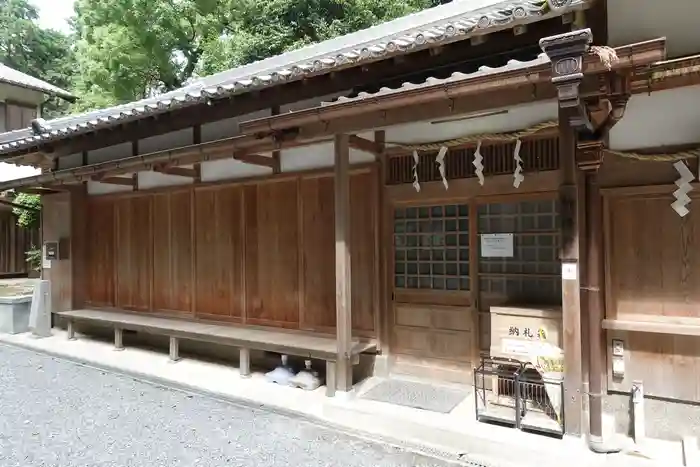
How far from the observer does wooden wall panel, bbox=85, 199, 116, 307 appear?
8.65 m

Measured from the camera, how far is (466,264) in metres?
5.26

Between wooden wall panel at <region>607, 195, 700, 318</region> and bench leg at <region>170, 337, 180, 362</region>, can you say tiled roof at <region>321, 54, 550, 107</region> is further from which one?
bench leg at <region>170, 337, 180, 362</region>

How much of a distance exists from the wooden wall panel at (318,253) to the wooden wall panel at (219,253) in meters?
1.23

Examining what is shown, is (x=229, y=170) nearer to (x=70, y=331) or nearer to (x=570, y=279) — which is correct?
(x=70, y=331)

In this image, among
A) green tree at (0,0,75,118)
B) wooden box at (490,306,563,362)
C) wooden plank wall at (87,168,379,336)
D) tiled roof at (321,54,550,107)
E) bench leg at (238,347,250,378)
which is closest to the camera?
tiled roof at (321,54,550,107)

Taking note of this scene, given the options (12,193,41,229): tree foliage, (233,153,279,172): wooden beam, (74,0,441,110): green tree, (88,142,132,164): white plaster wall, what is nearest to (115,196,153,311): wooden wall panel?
(88,142,132,164): white plaster wall

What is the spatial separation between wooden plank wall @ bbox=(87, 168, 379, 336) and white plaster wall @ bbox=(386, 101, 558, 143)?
0.64m

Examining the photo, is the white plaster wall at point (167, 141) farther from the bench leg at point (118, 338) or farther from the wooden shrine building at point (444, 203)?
the bench leg at point (118, 338)

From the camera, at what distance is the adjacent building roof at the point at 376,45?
12.3ft

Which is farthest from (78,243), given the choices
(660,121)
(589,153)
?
(660,121)

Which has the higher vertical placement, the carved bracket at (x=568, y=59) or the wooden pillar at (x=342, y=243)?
the carved bracket at (x=568, y=59)

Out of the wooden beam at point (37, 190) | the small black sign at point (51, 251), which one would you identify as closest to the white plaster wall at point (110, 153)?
the wooden beam at point (37, 190)

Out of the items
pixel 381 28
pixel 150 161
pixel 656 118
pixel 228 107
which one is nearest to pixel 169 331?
pixel 150 161

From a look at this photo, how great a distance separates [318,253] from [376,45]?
2746mm
